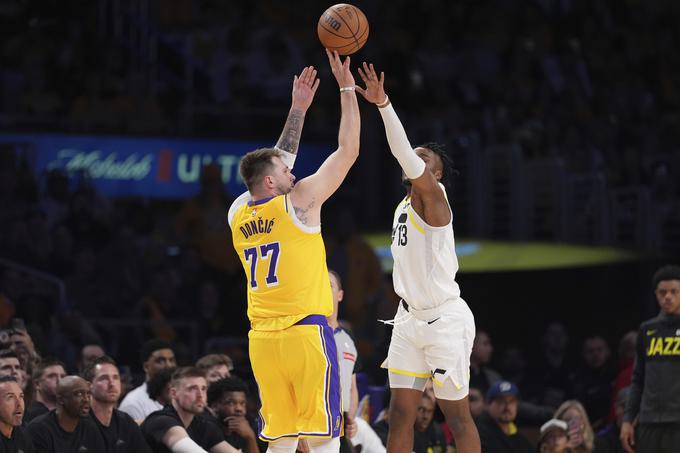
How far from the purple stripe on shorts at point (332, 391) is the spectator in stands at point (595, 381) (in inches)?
257

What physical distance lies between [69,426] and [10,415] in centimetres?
78

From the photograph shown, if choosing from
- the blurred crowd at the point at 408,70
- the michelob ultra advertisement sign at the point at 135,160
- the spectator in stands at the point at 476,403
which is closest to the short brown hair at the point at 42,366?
the spectator in stands at the point at 476,403

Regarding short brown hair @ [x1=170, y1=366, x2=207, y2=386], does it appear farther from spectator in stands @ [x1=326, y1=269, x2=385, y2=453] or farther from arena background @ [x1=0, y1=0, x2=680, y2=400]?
arena background @ [x1=0, y1=0, x2=680, y2=400]

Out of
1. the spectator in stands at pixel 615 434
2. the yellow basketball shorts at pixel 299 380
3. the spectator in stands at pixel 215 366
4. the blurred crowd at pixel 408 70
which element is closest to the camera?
the yellow basketball shorts at pixel 299 380

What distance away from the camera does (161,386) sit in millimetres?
10258

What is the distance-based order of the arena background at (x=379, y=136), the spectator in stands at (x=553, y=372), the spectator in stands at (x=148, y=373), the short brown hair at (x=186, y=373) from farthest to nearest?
1. the arena background at (x=379, y=136)
2. the spectator in stands at (x=553, y=372)
3. the spectator in stands at (x=148, y=373)
4. the short brown hair at (x=186, y=373)

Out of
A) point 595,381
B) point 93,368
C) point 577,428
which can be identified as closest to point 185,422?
point 93,368

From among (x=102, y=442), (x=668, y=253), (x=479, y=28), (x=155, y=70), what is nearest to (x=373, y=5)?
(x=479, y=28)

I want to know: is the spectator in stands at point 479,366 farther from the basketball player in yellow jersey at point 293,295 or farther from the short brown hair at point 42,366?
the basketball player in yellow jersey at point 293,295

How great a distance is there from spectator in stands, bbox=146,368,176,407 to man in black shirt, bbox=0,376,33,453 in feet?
6.18

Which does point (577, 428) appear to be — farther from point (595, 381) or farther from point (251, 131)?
point (251, 131)

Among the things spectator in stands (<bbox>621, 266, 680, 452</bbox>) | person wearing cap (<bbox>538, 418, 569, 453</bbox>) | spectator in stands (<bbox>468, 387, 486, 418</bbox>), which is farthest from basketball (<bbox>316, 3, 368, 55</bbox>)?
spectator in stands (<bbox>468, 387, 486, 418</bbox>)

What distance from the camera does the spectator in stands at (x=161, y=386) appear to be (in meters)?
10.2

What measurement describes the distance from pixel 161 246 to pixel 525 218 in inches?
193
